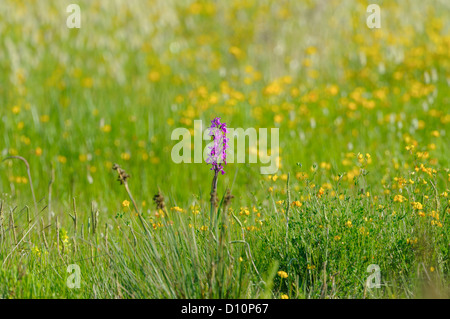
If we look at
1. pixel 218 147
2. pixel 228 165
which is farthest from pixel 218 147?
pixel 228 165

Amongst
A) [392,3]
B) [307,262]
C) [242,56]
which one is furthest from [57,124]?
[392,3]

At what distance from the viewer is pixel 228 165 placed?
5.17 meters

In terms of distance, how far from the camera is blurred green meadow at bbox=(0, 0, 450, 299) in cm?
269

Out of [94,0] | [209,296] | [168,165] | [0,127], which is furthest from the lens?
[94,0]

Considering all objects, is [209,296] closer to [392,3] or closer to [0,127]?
[0,127]

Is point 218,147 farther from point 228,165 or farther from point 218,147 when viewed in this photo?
point 228,165

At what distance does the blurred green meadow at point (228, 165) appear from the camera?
2691mm

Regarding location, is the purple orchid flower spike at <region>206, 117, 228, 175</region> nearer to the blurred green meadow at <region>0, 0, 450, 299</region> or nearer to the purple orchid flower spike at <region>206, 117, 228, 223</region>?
the purple orchid flower spike at <region>206, 117, 228, 223</region>

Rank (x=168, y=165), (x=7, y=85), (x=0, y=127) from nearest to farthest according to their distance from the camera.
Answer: (x=168, y=165) → (x=0, y=127) → (x=7, y=85)

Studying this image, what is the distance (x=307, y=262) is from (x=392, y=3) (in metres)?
8.48

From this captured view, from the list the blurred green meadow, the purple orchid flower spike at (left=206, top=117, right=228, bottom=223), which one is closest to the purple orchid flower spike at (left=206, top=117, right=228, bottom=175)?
the purple orchid flower spike at (left=206, top=117, right=228, bottom=223)

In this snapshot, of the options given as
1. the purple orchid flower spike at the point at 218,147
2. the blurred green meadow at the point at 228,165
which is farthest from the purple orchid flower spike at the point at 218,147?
the blurred green meadow at the point at 228,165

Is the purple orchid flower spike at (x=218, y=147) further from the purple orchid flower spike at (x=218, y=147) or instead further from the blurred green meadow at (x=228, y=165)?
the blurred green meadow at (x=228, y=165)

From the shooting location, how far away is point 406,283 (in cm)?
264
